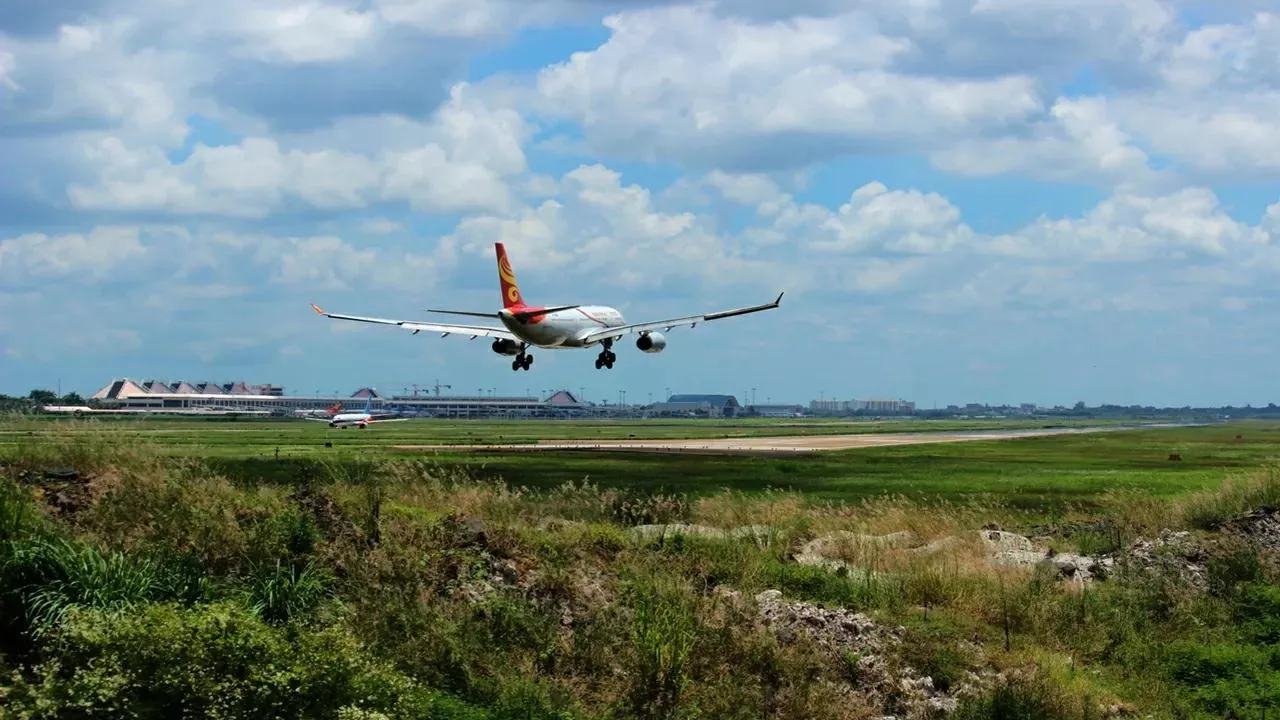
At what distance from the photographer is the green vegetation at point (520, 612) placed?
16.2 meters

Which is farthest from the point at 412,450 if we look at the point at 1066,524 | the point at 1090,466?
the point at 1066,524

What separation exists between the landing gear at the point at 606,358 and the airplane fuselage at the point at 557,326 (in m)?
2.16

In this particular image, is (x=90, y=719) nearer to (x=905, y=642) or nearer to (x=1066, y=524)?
(x=905, y=642)

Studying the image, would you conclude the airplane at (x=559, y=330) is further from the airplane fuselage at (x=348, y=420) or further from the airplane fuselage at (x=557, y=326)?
the airplane fuselage at (x=348, y=420)

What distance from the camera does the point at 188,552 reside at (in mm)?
20922

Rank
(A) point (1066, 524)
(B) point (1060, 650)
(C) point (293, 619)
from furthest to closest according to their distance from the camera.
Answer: (A) point (1066, 524) < (B) point (1060, 650) < (C) point (293, 619)

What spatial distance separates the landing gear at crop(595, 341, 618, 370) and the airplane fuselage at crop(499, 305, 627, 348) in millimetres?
2163

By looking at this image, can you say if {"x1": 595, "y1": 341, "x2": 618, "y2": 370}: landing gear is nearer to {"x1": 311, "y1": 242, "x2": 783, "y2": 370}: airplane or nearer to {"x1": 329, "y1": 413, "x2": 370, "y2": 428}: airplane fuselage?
{"x1": 311, "y1": 242, "x2": 783, "y2": 370}: airplane

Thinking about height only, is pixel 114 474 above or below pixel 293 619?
above

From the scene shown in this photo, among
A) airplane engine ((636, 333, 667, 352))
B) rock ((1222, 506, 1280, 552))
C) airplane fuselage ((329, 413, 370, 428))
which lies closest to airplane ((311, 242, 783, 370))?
airplane engine ((636, 333, 667, 352))

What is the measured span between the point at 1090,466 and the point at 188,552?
70597 mm

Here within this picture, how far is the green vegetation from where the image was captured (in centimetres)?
1616

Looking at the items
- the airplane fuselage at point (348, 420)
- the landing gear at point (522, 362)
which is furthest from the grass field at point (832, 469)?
the airplane fuselage at point (348, 420)

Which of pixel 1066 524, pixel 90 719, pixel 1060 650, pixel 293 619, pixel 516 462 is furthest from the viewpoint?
pixel 516 462
